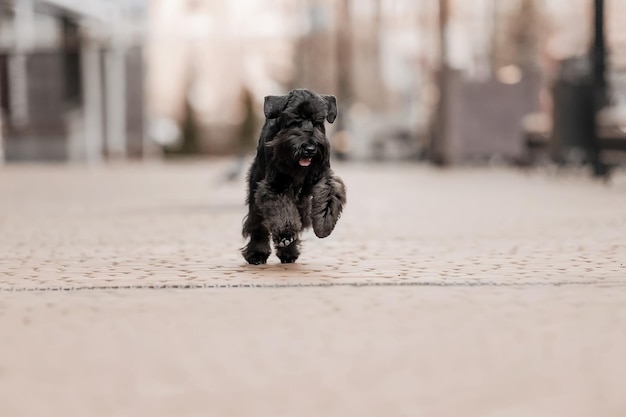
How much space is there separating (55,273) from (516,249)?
1.69 metres

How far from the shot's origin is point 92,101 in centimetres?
1841

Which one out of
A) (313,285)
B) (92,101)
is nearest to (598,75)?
(313,285)

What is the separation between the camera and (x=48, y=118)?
57.4 ft

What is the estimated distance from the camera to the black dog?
335cm

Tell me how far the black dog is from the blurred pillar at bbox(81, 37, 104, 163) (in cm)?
1489

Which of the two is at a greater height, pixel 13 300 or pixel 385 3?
pixel 385 3

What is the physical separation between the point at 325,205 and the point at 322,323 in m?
1.02

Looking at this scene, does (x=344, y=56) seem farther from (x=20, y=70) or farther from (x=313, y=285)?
(x=313, y=285)

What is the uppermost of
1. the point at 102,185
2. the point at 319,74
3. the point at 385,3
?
the point at 385,3

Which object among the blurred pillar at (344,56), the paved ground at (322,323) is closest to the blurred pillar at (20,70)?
the blurred pillar at (344,56)

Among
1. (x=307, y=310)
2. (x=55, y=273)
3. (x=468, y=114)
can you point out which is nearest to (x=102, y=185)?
(x=468, y=114)

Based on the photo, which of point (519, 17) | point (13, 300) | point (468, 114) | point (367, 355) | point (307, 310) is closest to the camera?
point (367, 355)

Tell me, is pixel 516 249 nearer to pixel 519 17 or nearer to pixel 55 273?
pixel 55 273

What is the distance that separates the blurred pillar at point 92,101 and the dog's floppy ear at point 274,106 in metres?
Answer: 14.9
